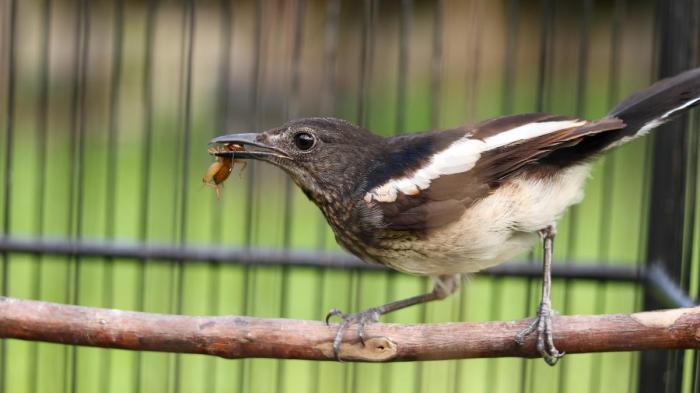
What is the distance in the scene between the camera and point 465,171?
276 cm

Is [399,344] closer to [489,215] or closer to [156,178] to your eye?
[489,215]

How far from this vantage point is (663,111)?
8.76 feet

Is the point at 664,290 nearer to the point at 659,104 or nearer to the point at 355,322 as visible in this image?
the point at 659,104

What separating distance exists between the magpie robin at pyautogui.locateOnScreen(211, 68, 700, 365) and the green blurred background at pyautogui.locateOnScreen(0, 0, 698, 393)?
893 millimetres

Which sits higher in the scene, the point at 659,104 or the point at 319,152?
the point at 659,104

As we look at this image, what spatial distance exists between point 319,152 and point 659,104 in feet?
3.30

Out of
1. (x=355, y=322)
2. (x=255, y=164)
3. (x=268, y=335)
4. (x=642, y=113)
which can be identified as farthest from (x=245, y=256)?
(x=642, y=113)

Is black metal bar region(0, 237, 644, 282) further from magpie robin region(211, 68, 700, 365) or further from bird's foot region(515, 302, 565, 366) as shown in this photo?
bird's foot region(515, 302, 565, 366)

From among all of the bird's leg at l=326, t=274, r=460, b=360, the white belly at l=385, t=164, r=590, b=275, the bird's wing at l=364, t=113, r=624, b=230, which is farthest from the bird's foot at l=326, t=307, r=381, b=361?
the bird's wing at l=364, t=113, r=624, b=230

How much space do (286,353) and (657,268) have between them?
1.95 metres

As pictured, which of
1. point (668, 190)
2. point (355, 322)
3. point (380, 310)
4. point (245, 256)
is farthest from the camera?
point (245, 256)

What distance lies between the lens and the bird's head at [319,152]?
113 inches

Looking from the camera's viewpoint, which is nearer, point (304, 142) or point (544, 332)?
point (544, 332)

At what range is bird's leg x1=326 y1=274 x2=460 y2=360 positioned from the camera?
2467mm
